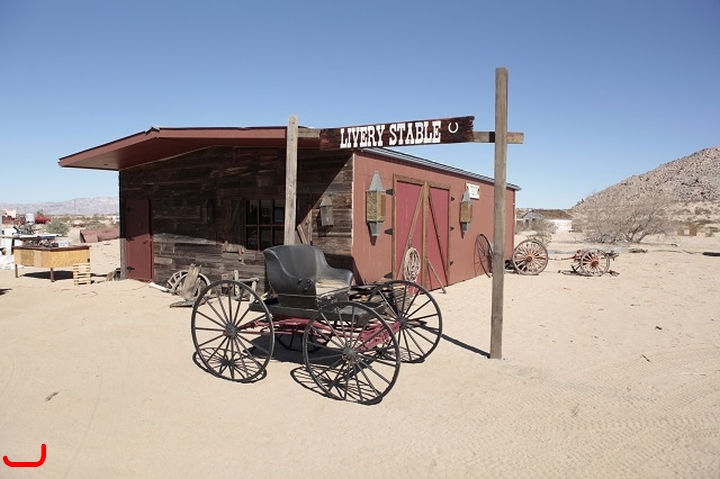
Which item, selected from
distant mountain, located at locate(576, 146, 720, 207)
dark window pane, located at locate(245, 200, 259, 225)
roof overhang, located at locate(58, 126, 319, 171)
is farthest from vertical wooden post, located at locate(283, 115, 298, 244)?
distant mountain, located at locate(576, 146, 720, 207)

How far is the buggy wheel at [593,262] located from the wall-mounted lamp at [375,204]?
298 inches

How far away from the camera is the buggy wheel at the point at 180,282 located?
9004 millimetres

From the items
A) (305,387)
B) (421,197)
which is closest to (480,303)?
(421,197)

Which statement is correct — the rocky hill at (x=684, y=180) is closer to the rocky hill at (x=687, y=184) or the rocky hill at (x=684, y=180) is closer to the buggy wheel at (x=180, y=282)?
the rocky hill at (x=687, y=184)

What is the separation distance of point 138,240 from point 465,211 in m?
7.56

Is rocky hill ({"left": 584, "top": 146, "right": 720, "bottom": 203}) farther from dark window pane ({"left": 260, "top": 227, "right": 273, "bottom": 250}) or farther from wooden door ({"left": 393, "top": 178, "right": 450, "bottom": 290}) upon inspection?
dark window pane ({"left": 260, "top": 227, "right": 273, "bottom": 250})

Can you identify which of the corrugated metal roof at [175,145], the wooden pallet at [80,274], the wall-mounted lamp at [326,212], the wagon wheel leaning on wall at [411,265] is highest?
the corrugated metal roof at [175,145]

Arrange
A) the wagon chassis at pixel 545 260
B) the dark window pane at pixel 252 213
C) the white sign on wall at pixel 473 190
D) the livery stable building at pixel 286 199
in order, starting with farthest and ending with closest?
the wagon chassis at pixel 545 260 < the white sign on wall at pixel 473 190 < the dark window pane at pixel 252 213 < the livery stable building at pixel 286 199

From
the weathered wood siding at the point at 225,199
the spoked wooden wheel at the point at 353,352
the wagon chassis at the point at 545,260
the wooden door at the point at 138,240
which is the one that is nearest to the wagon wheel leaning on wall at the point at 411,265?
the weathered wood siding at the point at 225,199

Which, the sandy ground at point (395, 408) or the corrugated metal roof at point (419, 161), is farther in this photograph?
the corrugated metal roof at point (419, 161)

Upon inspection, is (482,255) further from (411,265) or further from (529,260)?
(411,265)

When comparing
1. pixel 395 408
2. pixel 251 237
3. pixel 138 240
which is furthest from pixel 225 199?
pixel 395 408

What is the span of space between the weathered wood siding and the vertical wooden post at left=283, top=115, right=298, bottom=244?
4.00 feet

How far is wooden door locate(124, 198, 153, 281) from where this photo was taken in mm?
10586
